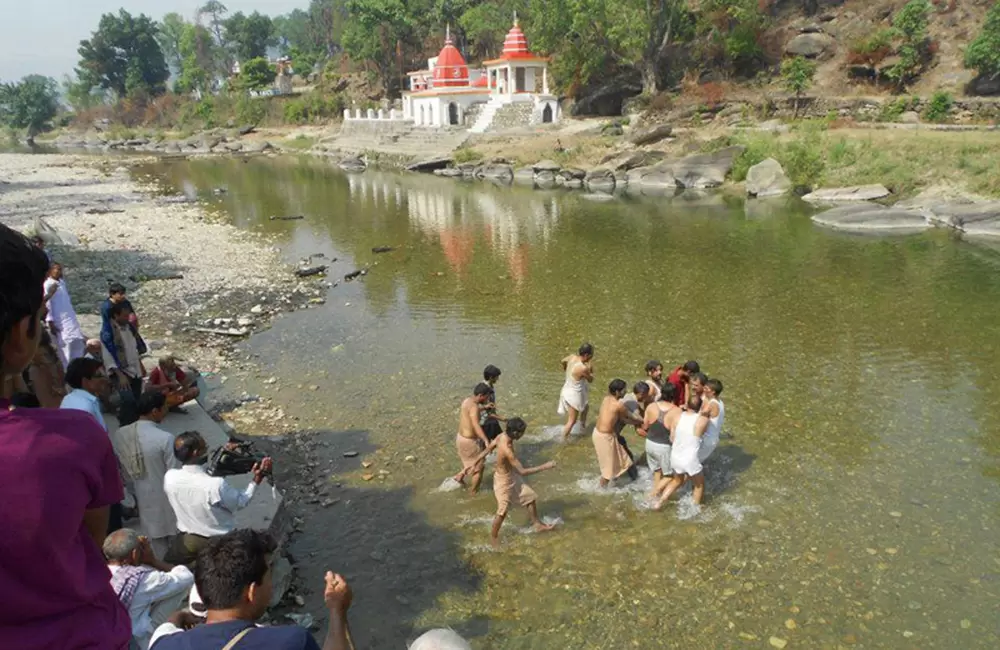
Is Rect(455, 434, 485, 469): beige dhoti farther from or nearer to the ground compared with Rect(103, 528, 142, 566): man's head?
nearer to the ground

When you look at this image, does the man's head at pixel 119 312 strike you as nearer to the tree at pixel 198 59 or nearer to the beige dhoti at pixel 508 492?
the beige dhoti at pixel 508 492

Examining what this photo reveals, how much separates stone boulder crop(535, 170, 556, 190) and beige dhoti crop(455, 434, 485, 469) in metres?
31.1

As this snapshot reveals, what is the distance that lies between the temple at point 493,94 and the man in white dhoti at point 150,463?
50.1 m

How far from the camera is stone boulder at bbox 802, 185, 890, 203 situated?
1105 inches

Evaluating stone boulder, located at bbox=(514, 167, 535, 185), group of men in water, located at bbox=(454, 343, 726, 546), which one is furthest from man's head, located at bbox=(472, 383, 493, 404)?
stone boulder, located at bbox=(514, 167, 535, 185)

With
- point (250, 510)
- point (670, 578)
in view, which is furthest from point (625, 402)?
point (250, 510)

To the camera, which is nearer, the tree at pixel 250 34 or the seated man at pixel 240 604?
the seated man at pixel 240 604

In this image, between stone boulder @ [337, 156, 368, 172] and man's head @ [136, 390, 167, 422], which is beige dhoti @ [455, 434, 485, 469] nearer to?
man's head @ [136, 390, 167, 422]

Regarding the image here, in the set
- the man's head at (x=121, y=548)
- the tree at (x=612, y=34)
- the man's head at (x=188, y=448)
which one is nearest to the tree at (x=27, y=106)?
the tree at (x=612, y=34)

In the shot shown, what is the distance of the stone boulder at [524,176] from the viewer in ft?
133

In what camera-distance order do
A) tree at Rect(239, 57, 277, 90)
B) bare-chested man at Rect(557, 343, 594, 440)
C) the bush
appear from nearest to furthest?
bare-chested man at Rect(557, 343, 594, 440) → the bush → tree at Rect(239, 57, 277, 90)

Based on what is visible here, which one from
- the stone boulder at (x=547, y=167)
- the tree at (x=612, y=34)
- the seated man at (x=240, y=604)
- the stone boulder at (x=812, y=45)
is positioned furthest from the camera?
the stone boulder at (x=812, y=45)

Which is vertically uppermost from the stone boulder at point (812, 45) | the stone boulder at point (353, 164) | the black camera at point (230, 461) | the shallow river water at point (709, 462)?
the stone boulder at point (812, 45)

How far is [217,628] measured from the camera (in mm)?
2830
